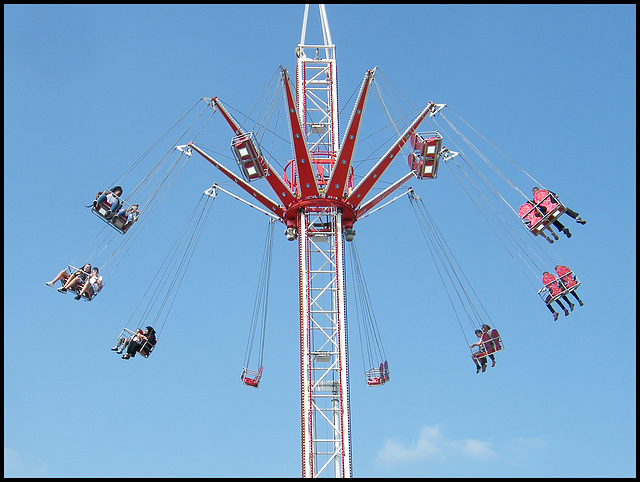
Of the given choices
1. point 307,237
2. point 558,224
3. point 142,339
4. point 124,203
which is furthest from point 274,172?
point 558,224

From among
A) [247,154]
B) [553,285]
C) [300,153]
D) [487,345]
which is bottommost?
[487,345]

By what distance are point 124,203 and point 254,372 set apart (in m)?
7.66

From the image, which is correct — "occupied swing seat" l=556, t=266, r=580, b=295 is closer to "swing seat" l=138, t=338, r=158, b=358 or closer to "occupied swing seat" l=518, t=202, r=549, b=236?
"occupied swing seat" l=518, t=202, r=549, b=236

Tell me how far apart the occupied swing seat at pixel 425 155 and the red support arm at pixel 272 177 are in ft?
15.1

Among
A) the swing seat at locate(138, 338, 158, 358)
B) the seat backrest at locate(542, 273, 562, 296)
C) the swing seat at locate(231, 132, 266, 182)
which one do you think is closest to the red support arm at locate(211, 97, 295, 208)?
the swing seat at locate(231, 132, 266, 182)

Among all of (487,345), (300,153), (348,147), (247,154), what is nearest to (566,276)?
(487,345)

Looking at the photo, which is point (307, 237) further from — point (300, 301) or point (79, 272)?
point (79, 272)

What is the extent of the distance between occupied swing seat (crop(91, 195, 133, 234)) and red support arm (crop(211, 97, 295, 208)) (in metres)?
4.71

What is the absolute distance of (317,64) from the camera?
124ft

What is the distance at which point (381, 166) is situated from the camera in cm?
3288

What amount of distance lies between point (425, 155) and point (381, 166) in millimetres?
1824

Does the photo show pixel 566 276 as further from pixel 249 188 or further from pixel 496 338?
pixel 249 188

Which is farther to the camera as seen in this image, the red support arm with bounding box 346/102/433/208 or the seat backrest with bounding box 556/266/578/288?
the red support arm with bounding box 346/102/433/208

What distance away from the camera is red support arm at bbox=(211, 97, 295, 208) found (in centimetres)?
3152
